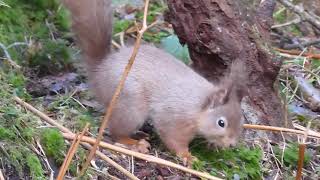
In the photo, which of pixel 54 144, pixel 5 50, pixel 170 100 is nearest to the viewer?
pixel 54 144

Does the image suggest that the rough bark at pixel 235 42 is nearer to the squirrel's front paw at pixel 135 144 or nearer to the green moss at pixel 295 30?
the squirrel's front paw at pixel 135 144

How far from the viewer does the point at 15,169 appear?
2.96 m

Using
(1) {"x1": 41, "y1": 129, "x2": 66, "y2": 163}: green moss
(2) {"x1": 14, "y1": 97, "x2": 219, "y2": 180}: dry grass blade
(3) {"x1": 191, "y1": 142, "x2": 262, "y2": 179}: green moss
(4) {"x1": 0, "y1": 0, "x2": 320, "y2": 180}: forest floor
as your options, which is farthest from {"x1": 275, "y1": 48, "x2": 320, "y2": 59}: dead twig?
(1) {"x1": 41, "y1": 129, "x2": 66, "y2": 163}: green moss

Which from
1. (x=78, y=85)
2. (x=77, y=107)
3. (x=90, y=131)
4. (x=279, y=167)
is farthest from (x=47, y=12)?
(x=279, y=167)

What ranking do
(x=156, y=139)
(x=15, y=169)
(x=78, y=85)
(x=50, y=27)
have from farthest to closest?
1. (x=50, y=27)
2. (x=78, y=85)
3. (x=156, y=139)
4. (x=15, y=169)

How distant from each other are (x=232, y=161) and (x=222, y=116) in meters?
0.30

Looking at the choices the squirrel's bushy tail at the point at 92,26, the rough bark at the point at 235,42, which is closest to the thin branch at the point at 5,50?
the squirrel's bushy tail at the point at 92,26

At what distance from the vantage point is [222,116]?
337 centimetres

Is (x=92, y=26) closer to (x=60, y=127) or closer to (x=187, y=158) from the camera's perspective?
(x=60, y=127)

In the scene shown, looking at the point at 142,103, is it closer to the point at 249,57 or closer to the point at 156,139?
the point at 156,139

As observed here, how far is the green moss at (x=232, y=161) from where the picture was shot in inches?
137

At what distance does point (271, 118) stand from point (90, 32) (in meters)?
1.05

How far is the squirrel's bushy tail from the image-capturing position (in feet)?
11.4

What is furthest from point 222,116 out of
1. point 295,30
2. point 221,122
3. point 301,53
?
point 295,30
